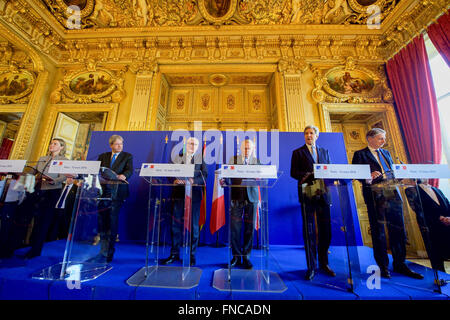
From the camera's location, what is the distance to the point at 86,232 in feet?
6.18

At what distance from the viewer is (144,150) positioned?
385 cm

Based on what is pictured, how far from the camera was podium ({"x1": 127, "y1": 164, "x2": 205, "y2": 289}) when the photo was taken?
170 centimetres

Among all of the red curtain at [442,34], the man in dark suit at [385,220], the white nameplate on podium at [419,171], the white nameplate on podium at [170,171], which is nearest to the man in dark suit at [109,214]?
the white nameplate on podium at [170,171]

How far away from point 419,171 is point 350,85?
5.14 meters

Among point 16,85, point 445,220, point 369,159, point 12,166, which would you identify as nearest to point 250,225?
point 369,159

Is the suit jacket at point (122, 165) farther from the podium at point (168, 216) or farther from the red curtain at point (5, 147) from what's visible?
the red curtain at point (5, 147)

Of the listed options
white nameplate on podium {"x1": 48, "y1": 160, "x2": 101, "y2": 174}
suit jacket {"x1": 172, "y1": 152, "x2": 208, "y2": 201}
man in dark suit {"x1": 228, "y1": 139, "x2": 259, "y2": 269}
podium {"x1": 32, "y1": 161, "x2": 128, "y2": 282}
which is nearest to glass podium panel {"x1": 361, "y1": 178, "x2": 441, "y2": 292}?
man in dark suit {"x1": 228, "y1": 139, "x2": 259, "y2": 269}

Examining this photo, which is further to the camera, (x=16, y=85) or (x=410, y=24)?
(x=16, y=85)

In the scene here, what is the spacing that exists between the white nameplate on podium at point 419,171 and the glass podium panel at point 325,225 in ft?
1.50

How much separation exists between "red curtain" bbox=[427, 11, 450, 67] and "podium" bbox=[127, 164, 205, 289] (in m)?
6.30

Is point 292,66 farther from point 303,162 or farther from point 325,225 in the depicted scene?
point 325,225
